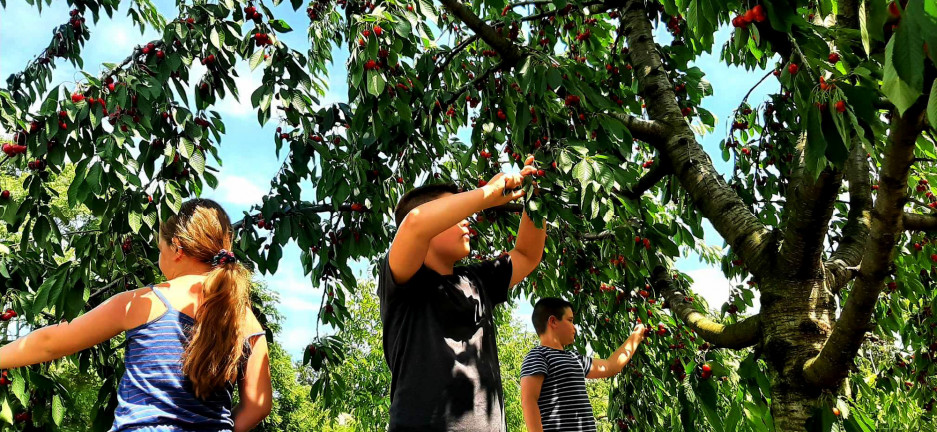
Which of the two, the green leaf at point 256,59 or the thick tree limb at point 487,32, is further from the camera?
the thick tree limb at point 487,32

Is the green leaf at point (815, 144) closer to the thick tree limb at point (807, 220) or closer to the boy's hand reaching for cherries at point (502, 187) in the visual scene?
the boy's hand reaching for cherries at point (502, 187)

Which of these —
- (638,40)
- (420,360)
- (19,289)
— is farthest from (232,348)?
(638,40)

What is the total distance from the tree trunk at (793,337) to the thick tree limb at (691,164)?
142 mm

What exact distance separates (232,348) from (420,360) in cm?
54

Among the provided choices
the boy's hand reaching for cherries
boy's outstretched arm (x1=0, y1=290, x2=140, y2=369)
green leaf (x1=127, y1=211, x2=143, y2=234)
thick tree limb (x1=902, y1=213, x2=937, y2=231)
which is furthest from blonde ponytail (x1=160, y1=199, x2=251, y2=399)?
thick tree limb (x1=902, y1=213, x2=937, y2=231)

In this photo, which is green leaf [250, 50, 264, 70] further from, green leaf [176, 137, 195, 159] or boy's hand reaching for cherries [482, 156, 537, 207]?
boy's hand reaching for cherries [482, 156, 537, 207]

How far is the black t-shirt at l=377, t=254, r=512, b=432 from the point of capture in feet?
5.38

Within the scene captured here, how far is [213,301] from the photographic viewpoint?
1809mm

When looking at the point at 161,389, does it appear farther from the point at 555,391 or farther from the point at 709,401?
the point at 709,401

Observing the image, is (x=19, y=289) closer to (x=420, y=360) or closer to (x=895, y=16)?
(x=420, y=360)

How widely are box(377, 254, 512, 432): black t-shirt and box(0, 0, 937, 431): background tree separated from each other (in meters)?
0.41

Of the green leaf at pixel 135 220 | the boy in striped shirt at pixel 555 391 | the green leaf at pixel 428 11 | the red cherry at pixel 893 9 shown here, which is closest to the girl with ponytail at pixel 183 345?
the green leaf at pixel 135 220

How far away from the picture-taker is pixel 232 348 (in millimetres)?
1826

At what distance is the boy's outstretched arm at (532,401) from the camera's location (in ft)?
9.78
